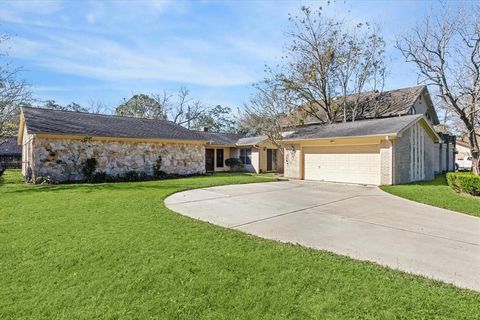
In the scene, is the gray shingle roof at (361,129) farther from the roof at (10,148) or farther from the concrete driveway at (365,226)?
the roof at (10,148)

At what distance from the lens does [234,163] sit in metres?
24.4

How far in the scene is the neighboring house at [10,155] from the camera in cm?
3006

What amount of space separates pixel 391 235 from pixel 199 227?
3769 millimetres

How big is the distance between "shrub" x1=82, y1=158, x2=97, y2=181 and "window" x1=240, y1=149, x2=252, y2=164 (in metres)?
12.0

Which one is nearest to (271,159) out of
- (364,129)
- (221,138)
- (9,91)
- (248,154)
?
(248,154)

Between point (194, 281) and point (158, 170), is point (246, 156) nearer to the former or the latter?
point (158, 170)

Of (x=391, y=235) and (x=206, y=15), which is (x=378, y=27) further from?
(x=391, y=235)

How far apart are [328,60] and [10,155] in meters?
34.6

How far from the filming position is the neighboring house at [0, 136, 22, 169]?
98.6ft

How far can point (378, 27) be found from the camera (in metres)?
23.3

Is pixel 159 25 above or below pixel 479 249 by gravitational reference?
above

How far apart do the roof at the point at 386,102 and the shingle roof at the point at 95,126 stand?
14.3 m

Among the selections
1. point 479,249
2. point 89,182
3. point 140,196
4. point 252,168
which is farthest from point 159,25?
point 252,168

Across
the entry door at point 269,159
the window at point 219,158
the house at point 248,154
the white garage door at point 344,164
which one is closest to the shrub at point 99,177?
the house at point 248,154
